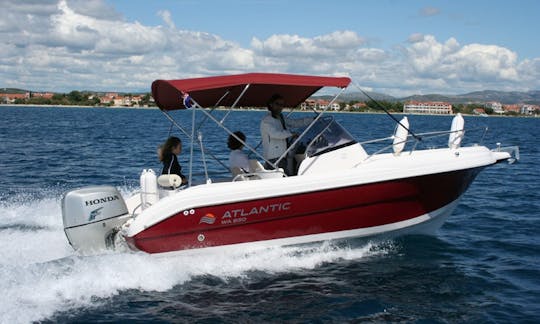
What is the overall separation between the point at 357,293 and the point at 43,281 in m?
3.49

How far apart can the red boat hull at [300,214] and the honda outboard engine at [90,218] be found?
1.24 ft

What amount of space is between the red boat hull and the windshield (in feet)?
2.50

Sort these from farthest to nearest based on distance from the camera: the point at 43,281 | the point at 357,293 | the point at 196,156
Result: the point at 196,156 < the point at 357,293 < the point at 43,281

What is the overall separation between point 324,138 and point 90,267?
11.2 feet

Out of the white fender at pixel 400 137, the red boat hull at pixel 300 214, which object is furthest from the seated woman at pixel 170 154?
the white fender at pixel 400 137

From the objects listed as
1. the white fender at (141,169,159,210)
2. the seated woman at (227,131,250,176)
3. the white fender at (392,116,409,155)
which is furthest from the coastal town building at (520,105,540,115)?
the white fender at (141,169,159,210)

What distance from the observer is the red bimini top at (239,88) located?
6926mm

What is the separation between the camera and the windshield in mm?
7641

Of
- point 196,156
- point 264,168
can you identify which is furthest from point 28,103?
point 264,168

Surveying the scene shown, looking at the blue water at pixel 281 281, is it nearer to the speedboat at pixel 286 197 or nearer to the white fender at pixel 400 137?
the speedboat at pixel 286 197

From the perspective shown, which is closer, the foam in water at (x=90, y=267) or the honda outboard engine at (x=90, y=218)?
the foam in water at (x=90, y=267)

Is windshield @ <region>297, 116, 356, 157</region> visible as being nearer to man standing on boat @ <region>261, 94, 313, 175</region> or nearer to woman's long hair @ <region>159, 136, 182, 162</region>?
man standing on boat @ <region>261, 94, 313, 175</region>

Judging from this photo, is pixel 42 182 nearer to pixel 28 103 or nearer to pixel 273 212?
pixel 273 212

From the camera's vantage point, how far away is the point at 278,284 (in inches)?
267
